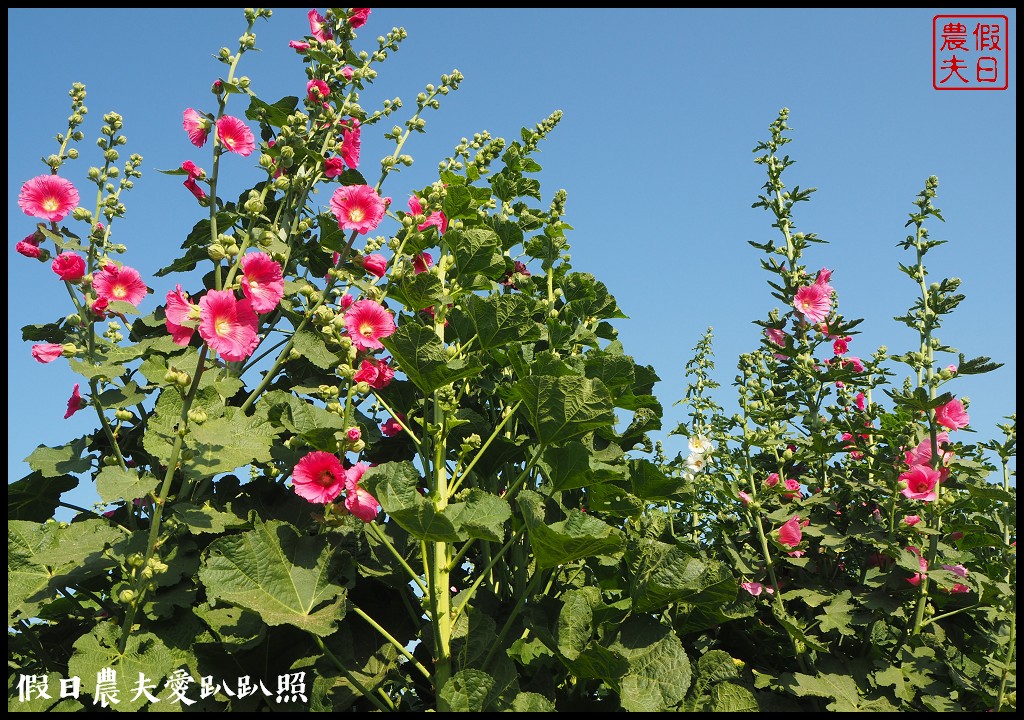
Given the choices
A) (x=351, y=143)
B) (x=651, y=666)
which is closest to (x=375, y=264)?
(x=351, y=143)

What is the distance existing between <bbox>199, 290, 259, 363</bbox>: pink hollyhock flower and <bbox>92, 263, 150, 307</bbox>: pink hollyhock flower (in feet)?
1.78

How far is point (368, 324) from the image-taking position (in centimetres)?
230

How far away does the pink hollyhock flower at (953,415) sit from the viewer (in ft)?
8.11

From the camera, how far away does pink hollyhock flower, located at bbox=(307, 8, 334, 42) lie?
2802mm

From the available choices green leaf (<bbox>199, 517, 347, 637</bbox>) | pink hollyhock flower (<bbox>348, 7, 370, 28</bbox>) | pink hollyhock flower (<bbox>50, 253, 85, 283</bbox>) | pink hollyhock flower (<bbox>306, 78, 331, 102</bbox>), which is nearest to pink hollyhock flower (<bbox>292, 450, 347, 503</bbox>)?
green leaf (<bbox>199, 517, 347, 637</bbox>)

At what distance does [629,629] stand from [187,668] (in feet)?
4.05

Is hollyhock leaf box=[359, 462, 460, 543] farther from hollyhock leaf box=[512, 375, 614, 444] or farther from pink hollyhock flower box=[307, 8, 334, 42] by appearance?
pink hollyhock flower box=[307, 8, 334, 42]

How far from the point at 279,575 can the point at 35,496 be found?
1.05 meters

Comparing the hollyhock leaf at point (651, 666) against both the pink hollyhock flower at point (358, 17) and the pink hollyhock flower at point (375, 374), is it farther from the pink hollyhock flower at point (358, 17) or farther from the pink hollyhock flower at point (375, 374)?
the pink hollyhock flower at point (358, 17)

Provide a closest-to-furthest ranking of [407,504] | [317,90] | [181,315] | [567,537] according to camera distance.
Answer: [567,537], [407,504], [181,315], [317,90]

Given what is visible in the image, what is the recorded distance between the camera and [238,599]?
198 cm

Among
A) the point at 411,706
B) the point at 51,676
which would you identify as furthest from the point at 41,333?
the point at 411,706

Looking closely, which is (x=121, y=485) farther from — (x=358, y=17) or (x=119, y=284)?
(x=358, y=17)

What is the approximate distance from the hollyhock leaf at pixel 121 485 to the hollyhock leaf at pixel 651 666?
1334 millimetres
